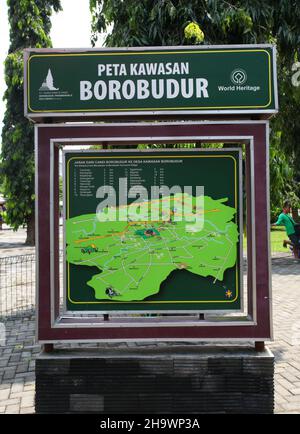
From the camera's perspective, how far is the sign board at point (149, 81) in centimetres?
402

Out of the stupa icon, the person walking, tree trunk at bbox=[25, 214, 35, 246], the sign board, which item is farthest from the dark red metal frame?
tree trunk at bbox=[25, 214, 35, 246]

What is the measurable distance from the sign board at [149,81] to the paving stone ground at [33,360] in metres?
3.09

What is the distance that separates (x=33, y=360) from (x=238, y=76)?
184 inches

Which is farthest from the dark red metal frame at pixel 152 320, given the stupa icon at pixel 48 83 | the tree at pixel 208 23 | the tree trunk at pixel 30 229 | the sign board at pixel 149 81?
the tree trunk at pixel 30 229

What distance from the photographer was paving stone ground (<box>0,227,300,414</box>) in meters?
4.55

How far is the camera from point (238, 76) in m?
4.02

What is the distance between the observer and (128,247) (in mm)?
4262

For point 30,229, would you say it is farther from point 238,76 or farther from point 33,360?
point 238,76

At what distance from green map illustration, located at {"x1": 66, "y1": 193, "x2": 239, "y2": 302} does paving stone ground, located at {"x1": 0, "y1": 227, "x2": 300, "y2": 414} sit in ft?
5.25

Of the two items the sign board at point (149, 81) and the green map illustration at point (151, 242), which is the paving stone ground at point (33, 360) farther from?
the sign board at point (149, 81)

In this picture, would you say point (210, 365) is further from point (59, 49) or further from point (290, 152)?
point (290, 152)

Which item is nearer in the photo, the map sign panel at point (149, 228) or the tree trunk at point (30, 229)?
the map sign panel at point (149, 228)
